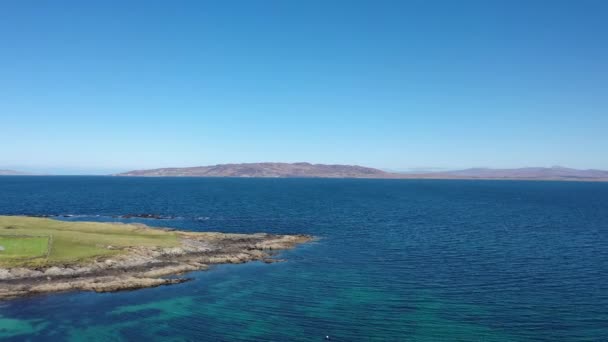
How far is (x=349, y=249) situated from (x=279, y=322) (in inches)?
1402

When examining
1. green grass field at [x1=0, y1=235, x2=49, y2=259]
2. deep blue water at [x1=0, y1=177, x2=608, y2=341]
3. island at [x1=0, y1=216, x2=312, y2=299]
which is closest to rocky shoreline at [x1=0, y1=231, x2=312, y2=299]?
island at [x1=0, y1=216, x2=312, y2=299]

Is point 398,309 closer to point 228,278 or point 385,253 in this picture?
point 228,278

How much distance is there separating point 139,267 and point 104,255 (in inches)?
213

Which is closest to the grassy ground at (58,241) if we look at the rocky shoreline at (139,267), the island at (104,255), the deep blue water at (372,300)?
the island at (104,255)

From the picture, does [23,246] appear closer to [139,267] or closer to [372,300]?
[139,267]

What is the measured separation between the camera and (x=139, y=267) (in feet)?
186

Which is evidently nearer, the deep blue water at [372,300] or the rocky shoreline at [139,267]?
the deep blue water at [372,300]

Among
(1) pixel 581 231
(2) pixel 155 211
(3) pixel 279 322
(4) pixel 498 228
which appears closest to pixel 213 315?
(3) pixel 279 322

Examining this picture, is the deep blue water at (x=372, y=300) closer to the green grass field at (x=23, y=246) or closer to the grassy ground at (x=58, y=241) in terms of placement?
the grassy ground at (x=58, y=241)

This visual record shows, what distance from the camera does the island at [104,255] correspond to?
49.0m

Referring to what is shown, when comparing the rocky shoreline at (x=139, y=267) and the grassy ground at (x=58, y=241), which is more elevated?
the grassy ground at (x=58, y=241)

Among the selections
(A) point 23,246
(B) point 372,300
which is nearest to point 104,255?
(A) point 23,246

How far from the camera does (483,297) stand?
46625 millimetres

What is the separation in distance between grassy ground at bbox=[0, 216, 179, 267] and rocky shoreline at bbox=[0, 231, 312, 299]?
5.89 ft
